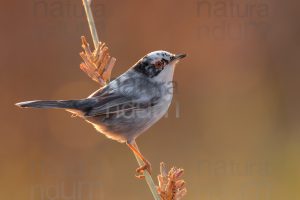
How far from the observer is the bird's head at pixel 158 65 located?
5.01 metres

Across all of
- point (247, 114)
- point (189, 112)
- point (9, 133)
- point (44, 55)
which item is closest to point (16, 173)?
point (9, 133)

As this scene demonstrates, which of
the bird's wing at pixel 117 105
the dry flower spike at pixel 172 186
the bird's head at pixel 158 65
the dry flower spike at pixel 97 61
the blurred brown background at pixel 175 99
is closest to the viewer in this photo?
the dry flower spike at pixel 172 186

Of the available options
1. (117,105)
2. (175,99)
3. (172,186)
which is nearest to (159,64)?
(117,105)

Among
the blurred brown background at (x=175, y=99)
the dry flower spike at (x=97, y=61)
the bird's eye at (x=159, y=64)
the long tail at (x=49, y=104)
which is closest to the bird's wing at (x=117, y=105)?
the long tail at (x=49, y=104)

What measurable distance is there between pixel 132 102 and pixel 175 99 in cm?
318

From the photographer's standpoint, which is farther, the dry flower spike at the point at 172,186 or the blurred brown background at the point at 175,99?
the blurred brown background at the point at 175,99

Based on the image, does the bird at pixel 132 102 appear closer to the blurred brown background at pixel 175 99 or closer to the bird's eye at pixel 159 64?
the bird's eye at pixel 159 64

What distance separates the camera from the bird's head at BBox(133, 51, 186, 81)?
501cm

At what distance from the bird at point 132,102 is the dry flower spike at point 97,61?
1.32ft

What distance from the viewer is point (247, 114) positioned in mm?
9266

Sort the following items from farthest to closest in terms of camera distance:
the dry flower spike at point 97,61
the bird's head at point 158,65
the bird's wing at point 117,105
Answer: the bird's head at point 158,65 < the bird's wing at point 117,105 < the dry flower spike at point 97,61

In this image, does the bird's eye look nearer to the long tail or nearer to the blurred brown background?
the long tail

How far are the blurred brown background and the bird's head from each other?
10.3 ft

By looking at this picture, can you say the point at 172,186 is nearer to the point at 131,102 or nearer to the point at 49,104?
the point at 49,104
